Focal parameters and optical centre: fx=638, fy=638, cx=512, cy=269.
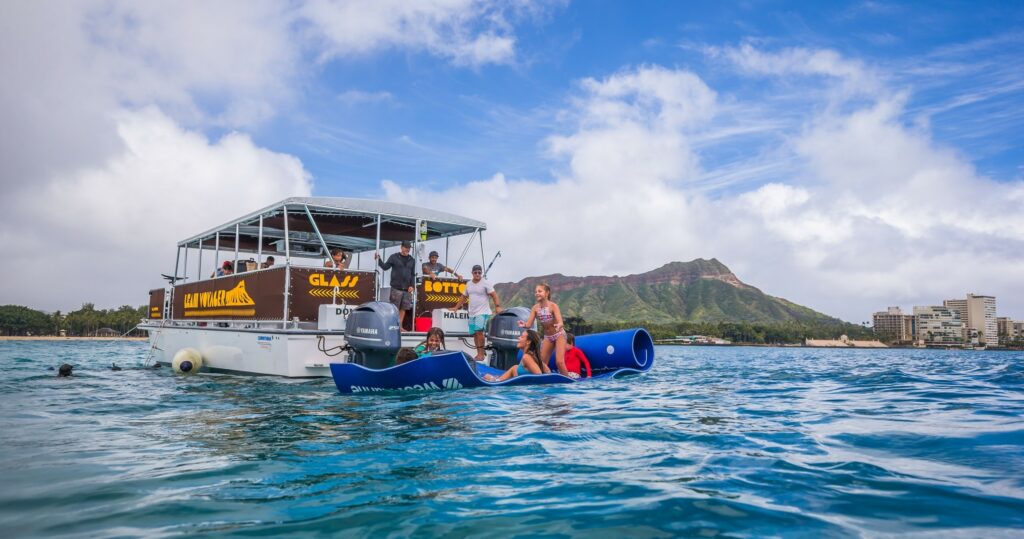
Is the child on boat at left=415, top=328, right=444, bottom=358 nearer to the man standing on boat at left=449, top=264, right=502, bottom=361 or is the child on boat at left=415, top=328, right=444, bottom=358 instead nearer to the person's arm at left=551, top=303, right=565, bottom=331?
the person's arm at left=551, top=303, right=565, bottom=331

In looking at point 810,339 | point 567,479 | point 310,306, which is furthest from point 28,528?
point 810,339

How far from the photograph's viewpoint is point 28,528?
339cm

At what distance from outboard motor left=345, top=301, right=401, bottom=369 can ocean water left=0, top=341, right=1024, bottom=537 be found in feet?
8.27

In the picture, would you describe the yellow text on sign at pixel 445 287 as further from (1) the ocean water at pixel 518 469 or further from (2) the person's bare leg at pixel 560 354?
(1) the ocean water at pixel 518 469

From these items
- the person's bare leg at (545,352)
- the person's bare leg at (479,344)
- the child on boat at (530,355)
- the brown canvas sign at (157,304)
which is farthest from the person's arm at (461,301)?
the brown canvas sign at (157,304)

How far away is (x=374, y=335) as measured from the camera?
436 inches

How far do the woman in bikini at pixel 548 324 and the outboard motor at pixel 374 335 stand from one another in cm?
232

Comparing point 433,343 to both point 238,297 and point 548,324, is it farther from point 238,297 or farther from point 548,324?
point 238,297

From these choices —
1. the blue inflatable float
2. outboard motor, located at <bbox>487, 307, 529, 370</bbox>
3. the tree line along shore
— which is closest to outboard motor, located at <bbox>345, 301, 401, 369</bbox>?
the blue inflatable float

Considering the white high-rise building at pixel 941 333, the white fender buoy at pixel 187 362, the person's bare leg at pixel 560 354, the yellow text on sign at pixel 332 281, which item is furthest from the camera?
the white high-rise building at pixel 941 333

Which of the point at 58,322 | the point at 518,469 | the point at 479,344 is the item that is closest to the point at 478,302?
the point at 479,344

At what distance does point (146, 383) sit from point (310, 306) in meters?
3.68

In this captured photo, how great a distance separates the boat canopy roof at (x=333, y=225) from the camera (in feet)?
47.4

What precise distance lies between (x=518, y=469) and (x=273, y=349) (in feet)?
32.3
